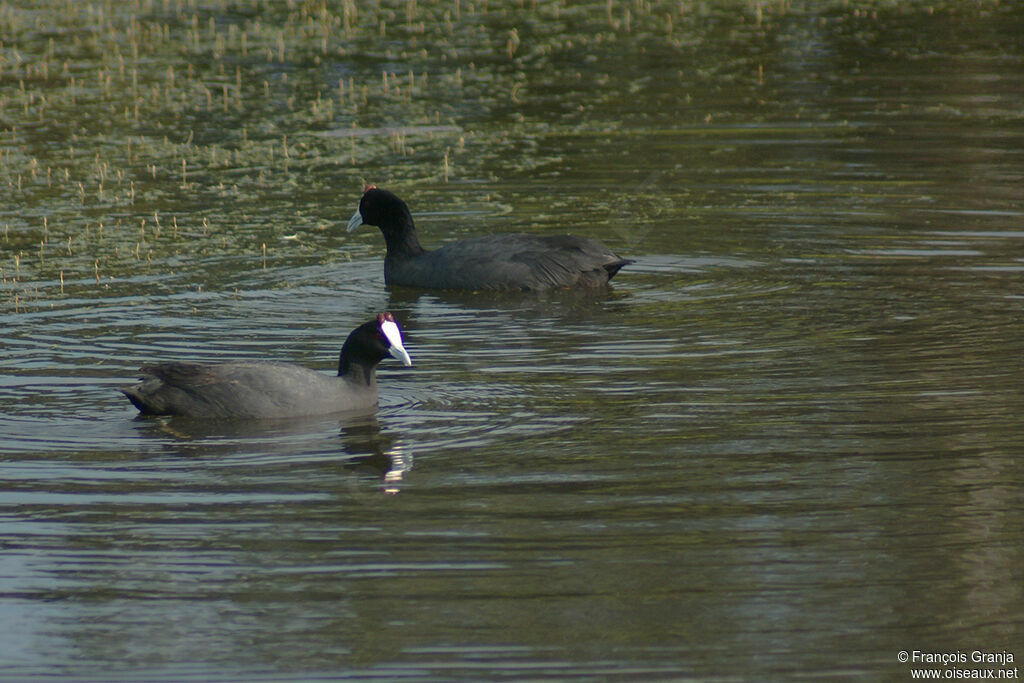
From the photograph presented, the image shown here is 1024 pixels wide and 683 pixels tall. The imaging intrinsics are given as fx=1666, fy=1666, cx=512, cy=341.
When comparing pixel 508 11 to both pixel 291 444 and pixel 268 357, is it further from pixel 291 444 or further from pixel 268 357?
pixel 291 444

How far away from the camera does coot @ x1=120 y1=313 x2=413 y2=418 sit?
870 cm

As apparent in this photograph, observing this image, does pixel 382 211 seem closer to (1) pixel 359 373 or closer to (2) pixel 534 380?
(2) pixel 534 380

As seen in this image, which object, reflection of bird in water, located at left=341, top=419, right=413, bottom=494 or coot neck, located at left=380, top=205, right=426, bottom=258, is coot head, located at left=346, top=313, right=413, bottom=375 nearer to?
reflection of bird in water, located at left=341, top=419, right=413, bottom=494

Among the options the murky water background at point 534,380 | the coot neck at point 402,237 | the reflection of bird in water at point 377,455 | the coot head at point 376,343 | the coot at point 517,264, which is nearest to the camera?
the murky water background at point 534,380

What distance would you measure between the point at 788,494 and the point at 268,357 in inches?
159

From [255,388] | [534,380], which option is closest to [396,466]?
[255,388]

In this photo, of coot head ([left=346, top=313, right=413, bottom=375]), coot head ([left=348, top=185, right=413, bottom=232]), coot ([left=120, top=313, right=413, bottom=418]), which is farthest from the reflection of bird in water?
coot head ([left=348, top=185, right=413, bottom=232])

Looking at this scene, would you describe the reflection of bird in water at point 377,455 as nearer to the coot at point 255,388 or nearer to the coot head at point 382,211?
the coot at point 255,388

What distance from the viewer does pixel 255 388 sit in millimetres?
8680

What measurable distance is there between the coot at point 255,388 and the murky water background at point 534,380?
0.13 m

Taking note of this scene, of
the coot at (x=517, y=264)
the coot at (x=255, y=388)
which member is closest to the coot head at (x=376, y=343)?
the coot at (x=255, y=388)

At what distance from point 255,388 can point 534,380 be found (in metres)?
1.69

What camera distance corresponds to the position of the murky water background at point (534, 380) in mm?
5977

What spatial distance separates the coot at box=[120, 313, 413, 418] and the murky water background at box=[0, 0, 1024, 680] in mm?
130
